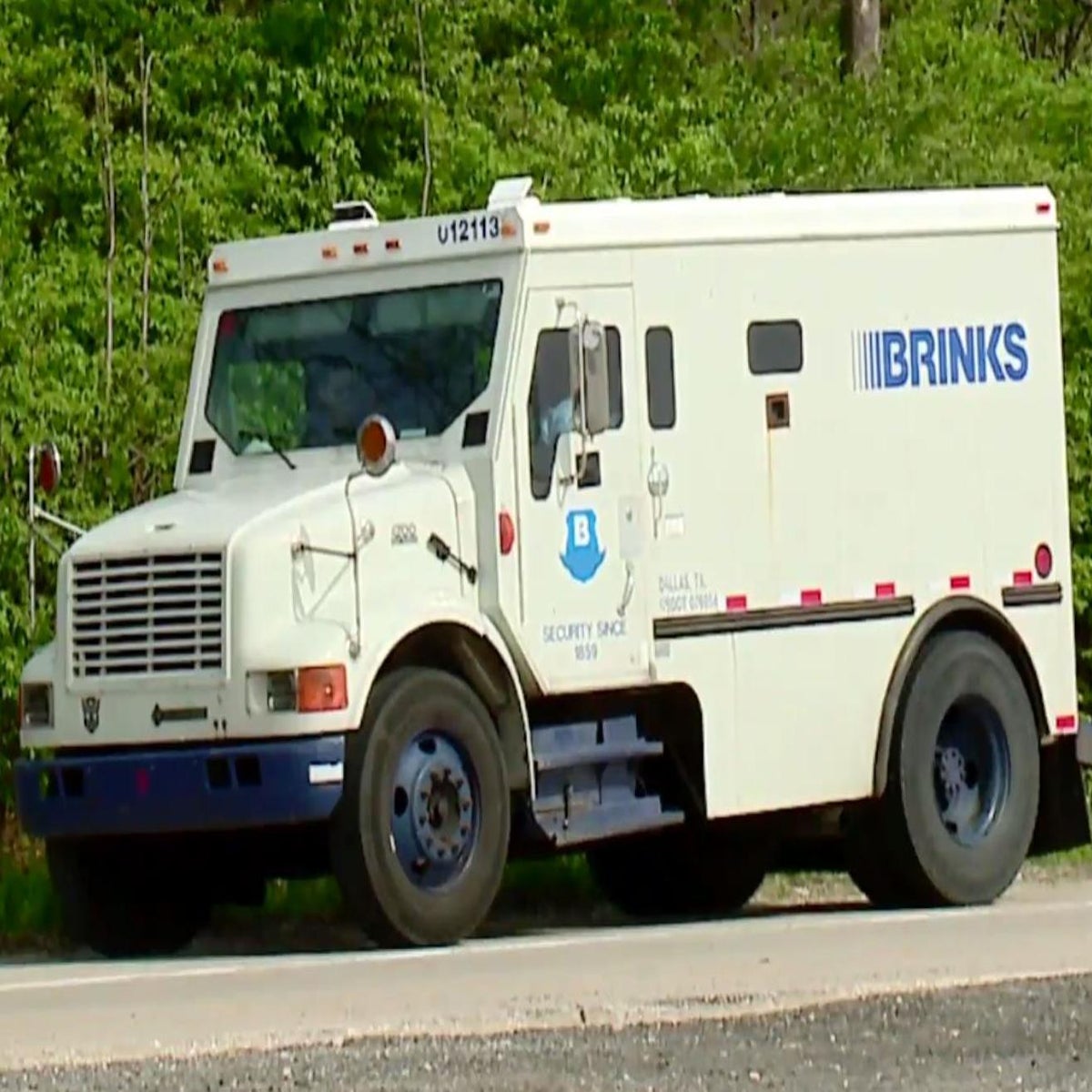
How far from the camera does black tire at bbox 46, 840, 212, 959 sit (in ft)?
47.8

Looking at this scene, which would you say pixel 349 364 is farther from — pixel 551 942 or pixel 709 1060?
pixel 709 1060

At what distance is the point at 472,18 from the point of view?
26.9m

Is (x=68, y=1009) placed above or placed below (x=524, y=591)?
below

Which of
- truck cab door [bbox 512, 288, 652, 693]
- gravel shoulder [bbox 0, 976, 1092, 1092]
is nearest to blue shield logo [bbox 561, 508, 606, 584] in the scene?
truck cab door [bbox 512, 288, 652, 693]

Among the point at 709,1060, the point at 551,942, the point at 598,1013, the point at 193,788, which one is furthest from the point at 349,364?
the point at 709,1060

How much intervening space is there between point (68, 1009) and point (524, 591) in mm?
3282

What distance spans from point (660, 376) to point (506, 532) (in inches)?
42.9

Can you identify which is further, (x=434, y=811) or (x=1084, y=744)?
(x=1084, y=744)

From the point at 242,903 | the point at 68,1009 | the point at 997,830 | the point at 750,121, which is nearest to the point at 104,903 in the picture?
the point at 242,903

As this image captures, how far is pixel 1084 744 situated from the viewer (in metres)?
16.9

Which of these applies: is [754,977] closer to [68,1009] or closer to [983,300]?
[68,1009]

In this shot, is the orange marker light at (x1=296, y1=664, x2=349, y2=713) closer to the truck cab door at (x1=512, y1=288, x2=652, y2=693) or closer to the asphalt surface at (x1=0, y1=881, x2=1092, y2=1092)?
the asphalt surface at (x1=0, y1=881, x2=1092, y2=1092)

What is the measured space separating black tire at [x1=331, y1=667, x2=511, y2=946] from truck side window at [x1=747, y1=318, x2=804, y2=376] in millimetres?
2101

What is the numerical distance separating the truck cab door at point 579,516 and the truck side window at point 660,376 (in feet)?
0.24
